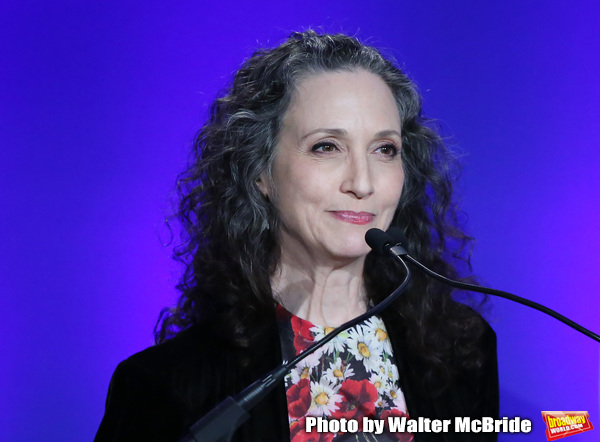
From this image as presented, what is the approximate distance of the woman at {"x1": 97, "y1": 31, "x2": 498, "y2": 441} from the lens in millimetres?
1353

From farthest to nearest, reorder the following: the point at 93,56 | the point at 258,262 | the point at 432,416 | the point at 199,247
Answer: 1. the point at 93,56
2. the point at 199,247
3. the point at 258,262
4. the point at 432,416

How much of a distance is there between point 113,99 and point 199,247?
1.41 ft

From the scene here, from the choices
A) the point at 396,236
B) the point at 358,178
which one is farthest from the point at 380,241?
the point at 358,178

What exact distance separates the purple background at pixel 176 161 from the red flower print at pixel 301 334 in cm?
47

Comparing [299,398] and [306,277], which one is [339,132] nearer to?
[306,277]

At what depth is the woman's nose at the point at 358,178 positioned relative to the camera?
133cm

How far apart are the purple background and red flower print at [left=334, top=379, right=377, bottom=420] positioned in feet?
1.60

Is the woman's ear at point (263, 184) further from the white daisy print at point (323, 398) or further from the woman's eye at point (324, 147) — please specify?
the white daisy print at point (323, 398)

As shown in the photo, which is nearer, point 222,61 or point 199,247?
point 199,247

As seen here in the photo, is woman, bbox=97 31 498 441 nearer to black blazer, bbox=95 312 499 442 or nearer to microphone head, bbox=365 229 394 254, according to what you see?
black blazer, bbox=95 312 499 442

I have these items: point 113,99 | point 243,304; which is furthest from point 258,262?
point 113,99

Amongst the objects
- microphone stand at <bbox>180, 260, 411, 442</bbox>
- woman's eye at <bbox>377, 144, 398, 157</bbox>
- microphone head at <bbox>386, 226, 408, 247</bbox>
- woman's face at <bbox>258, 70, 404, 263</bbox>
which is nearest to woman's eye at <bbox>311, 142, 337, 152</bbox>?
woman's face at <bbox>258, 70, 404, 263</bbox>

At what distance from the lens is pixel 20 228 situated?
5.39 feet

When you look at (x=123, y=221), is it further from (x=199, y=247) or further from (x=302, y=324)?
(x=302, y=324)
